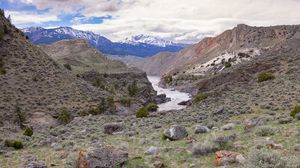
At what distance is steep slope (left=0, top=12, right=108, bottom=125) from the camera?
58.9m

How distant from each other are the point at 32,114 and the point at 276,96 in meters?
33.7

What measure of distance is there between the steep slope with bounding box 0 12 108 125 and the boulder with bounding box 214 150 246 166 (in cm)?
4427

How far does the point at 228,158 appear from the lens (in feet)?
42.2

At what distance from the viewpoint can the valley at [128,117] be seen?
14.1 m

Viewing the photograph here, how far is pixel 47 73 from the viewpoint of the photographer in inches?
2751

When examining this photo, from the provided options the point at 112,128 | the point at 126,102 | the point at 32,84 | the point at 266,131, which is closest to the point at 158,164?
the point at 266,131

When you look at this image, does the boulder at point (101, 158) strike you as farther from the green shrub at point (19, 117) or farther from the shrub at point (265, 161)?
the green shrub at point (19, 117)

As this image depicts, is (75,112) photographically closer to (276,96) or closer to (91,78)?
(276,96)

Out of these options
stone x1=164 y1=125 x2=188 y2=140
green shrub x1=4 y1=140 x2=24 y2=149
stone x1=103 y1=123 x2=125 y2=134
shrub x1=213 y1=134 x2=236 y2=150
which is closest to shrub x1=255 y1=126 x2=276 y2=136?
shrub x1=213 y1=134 x2=236 y2=150

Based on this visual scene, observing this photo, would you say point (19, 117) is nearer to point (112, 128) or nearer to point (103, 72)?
point (112, 128)

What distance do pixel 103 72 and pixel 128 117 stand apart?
7785 centimetres

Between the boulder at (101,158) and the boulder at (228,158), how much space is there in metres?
3.09

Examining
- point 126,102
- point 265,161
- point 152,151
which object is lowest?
point 126,102

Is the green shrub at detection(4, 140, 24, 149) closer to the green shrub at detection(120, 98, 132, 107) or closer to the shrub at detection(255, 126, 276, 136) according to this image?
the shrub at detection(255, 126, 276, 136)
